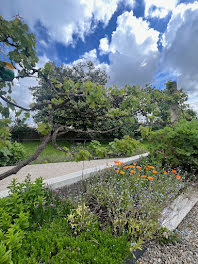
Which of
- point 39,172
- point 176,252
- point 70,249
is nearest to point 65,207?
point 70,249

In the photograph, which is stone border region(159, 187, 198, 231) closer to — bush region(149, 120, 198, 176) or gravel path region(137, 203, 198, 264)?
gravel path region(137, 203, 198, 264)

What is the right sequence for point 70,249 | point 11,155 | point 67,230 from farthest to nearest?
point 11,155, point 67,230, point 70,249

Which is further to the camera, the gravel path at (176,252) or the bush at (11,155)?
the bush at (11,155)

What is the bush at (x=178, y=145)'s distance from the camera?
3.45m

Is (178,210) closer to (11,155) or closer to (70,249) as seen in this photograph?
(70,249)

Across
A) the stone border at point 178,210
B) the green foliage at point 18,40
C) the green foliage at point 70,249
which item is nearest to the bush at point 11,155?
the green foliage at point 18,40

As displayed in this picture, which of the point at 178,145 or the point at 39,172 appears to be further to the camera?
the point at 39,172

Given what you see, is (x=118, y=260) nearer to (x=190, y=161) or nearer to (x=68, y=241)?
(x=68, y=241)

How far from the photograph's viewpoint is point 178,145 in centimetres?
378

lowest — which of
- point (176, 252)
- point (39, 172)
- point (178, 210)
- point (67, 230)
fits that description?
point (176, 252)

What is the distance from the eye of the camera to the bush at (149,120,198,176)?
3.45 meters

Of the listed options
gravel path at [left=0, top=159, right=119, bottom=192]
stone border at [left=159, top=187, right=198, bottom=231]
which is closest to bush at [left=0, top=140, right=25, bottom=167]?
gravel path at [left=0, top=159, right=119, bottom=192]

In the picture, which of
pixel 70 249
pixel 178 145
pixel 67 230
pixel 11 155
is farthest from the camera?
pixel 11 155

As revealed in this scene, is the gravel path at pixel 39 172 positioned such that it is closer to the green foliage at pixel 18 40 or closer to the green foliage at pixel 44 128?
the green foliage at pixel 44 128
